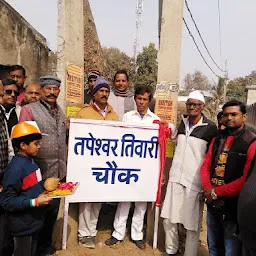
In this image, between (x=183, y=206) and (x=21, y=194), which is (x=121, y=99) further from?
(x=21, y=194)

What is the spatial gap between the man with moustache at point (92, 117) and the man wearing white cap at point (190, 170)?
98cm

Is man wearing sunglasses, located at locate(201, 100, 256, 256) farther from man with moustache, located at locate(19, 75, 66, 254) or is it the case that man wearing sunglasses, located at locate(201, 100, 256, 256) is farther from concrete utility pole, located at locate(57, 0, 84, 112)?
concrete utility pole, located at locate(57, 0, 84, 112)

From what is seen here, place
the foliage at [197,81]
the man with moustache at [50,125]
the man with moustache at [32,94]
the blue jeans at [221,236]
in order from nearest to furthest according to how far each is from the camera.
Result: the blue jeans at [221,236] → the man with moustache at [50,125] → the man with moustache at [32,94] → the foliage at [197,81]

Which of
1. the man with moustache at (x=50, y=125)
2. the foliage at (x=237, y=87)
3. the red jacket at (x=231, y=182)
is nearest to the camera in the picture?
the red jacket at (x=231, y=182)

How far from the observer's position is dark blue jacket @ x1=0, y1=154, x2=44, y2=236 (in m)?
2.42

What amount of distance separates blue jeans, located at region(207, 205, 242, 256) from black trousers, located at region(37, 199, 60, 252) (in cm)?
180

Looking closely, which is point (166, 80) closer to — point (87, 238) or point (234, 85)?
point (87, 238)

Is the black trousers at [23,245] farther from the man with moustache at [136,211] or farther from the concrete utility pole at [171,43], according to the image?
the concrete utility pole at [171,43]

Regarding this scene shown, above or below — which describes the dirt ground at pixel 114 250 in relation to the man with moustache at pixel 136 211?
below

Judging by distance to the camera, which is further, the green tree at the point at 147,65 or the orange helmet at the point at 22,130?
Result: the green tree at the point at 147,65

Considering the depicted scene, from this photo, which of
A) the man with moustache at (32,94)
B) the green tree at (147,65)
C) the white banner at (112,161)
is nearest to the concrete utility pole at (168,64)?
the white banner at (112,161)

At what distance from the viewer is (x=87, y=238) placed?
3695 millimetres

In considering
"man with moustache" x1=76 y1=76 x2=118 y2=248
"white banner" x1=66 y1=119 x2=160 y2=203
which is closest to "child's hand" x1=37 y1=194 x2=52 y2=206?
"white banner" x1=66 y1=119 x2=160 y2=203

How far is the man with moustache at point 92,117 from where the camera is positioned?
354 centimetres
